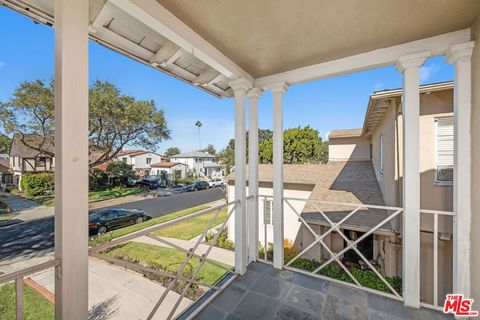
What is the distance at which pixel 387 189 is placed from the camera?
473cm

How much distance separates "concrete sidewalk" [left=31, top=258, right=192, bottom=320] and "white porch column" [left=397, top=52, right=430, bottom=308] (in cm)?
348

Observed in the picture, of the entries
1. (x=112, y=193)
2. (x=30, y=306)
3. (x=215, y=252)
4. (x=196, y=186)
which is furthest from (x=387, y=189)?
(x=196, y=186)

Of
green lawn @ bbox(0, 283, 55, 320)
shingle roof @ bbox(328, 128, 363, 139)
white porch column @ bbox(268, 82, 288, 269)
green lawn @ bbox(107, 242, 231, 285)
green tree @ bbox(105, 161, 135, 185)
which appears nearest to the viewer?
white porch column @ bbox(268, 82, 288, 269)

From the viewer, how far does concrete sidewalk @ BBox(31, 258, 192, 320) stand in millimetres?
3441

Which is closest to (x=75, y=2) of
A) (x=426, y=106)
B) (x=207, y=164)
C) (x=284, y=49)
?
(x=284, y=49)

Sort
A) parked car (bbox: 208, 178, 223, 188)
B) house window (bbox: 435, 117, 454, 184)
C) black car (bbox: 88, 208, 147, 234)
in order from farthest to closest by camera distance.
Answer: parked car (bbox: 208, 178, 223, 188) < black car (bbox: 88, 208, 147, 234) < house window (bbox: 435, 117, 454, 184)

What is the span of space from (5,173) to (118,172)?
1007 centimetres

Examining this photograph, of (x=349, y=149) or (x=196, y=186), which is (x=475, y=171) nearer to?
(x=349, y=149)

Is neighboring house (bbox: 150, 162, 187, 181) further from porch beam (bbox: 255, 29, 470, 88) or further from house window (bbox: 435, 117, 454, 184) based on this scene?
house window (bbox: 435, 117, 454, 184)

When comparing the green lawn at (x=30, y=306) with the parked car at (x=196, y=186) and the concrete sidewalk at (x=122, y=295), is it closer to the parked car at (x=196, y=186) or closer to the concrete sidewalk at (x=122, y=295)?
the concrete sidewalk at (x=122, y=295)

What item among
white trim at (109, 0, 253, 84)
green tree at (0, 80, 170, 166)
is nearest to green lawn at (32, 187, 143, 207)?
green tree at (0, 80, 170, 166)

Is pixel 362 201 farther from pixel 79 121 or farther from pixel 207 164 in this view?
pixel 207 164

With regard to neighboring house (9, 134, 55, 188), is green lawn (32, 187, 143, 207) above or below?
below

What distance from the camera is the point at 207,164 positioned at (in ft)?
98.1
